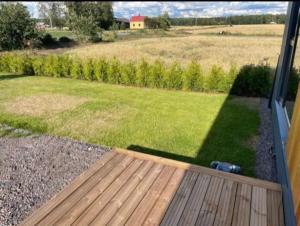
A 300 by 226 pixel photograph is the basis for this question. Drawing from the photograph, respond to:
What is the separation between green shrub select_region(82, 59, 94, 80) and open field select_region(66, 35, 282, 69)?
428cm

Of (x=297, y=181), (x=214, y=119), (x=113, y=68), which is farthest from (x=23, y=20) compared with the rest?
(x=297, y=181)

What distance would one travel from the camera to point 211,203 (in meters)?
2.39

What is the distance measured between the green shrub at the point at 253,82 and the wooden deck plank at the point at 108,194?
200 inches

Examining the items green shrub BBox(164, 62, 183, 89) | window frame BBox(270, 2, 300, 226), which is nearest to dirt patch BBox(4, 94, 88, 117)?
green shrub BBox(164, 62, 183, 89)

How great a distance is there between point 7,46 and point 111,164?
14274 mm

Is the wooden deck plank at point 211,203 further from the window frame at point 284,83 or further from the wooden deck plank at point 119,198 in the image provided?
the window frame at point 284,83

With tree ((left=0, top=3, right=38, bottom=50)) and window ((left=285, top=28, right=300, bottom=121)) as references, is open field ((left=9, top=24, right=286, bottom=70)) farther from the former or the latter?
window ((left=285, top=28, right=300, bottom=121))

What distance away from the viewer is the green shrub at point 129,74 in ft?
27.7

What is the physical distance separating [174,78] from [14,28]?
441 inches

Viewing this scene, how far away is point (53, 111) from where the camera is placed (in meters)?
5.94

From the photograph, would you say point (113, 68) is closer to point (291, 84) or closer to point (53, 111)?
point (53, 111)

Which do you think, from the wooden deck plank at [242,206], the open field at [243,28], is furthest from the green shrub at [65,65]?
the wooden deck plank at [242,206]

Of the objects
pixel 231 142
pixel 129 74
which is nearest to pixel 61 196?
pixel 231 142

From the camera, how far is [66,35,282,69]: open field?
45.8 ft
